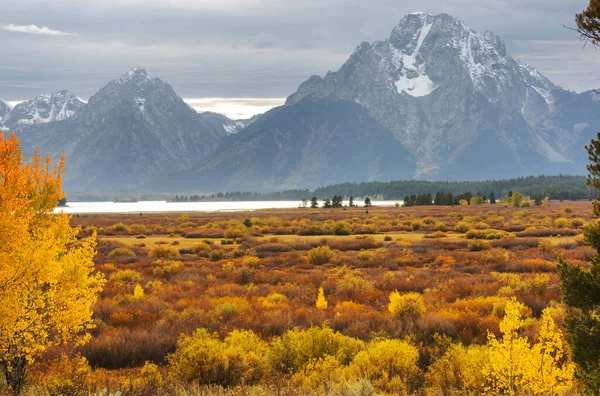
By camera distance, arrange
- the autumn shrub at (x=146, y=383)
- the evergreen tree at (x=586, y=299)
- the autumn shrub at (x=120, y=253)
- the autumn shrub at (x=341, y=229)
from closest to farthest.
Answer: the evergreen tree at (x=586, y=299)
the autumn shrub at (x=146, y=383)
the autumn shrub at (x=120, y=253)
the autumn shrub at (x=341, y=229)

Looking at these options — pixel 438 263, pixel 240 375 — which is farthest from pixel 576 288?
pixel 438 263

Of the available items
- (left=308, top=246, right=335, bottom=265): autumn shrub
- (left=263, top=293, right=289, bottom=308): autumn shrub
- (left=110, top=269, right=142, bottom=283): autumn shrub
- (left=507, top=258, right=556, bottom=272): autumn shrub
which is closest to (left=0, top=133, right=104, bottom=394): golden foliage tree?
(left=263, top=293, right=289, bottom=308): autumn shrub

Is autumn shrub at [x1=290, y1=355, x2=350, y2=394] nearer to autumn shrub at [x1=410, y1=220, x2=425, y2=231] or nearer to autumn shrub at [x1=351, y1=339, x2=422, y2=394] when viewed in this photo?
autumn shrub at [x1=351, y1=339, x2=422, y2=394]

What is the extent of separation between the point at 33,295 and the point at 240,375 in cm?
449

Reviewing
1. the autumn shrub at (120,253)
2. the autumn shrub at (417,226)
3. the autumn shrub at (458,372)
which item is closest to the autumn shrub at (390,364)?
the autumn shrub at (458,372)

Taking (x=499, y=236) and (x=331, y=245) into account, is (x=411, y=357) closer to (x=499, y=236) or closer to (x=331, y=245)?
(x=331, y=245)

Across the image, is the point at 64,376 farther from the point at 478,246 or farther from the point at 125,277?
the point at 478,246

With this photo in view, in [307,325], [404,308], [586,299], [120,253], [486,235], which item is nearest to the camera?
[586,299]

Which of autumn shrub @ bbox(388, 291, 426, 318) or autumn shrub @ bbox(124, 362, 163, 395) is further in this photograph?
autumn shrub @ bbox(388, 291, 426, 318)

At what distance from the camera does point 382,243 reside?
1848 inches

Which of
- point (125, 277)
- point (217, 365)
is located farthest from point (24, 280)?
point (125, 277)

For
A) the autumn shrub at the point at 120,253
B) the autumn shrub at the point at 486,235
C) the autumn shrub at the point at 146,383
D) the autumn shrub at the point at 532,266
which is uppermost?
the autumn shrub at the point at 486,235

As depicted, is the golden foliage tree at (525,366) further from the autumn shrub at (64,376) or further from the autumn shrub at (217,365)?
the autumn shrub at (64,376)

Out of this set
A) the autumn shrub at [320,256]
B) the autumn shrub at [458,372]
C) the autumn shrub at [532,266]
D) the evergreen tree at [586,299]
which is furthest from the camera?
the autumn shrub at [320,256]
